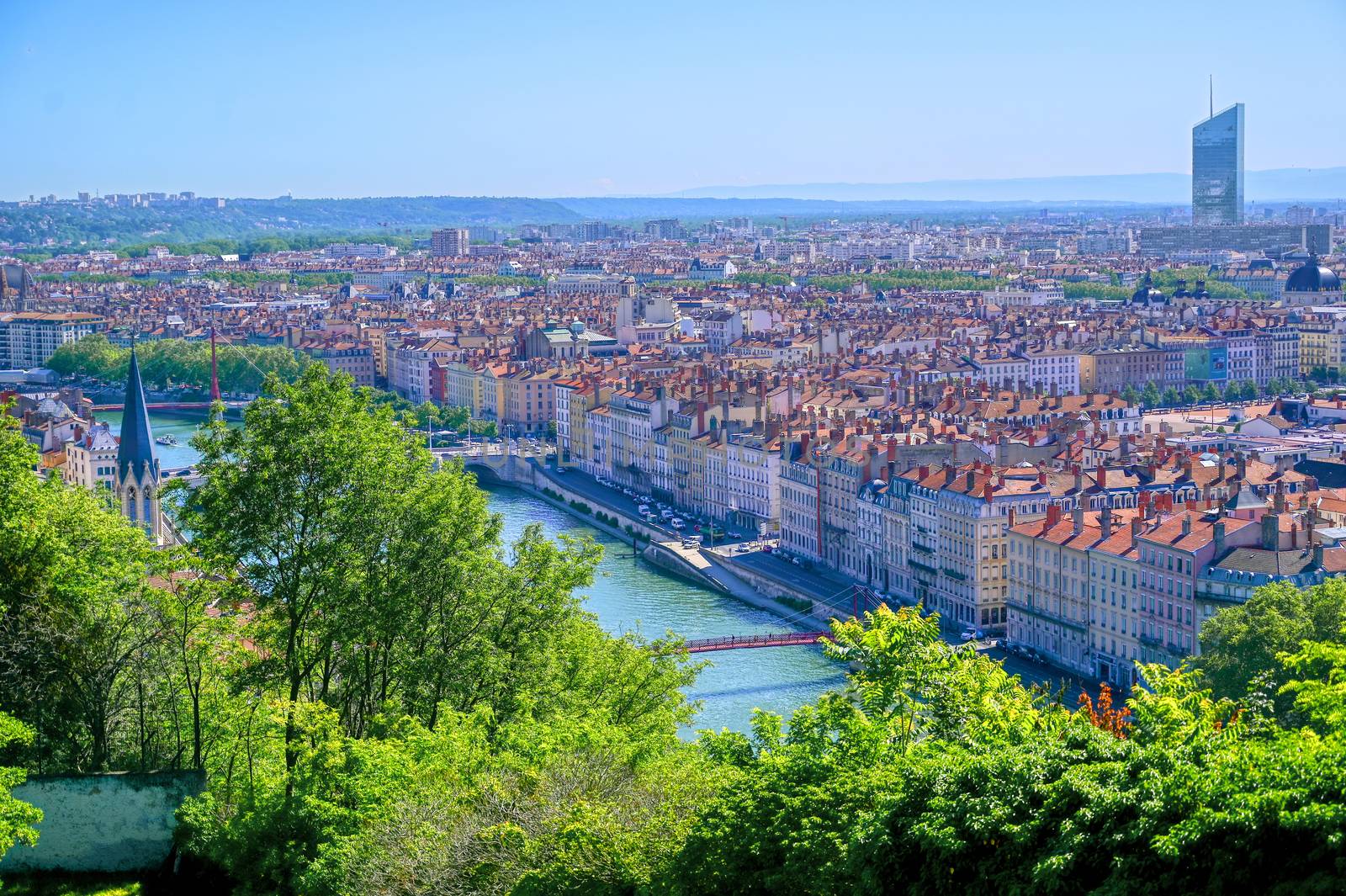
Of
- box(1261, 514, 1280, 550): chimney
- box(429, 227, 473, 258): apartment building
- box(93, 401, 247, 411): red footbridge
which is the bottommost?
box(93, 401, 247, 411): red footbridge

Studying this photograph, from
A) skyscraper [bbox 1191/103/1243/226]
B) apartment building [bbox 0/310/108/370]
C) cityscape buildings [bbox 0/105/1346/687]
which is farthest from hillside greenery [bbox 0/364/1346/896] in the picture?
skyscraper [bbox 1191/103/1243/226]

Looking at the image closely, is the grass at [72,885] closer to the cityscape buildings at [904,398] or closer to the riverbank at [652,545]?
the cityscape buildings at [904,398]

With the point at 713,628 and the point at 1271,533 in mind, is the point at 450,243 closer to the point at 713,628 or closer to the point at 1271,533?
the point at 713,628

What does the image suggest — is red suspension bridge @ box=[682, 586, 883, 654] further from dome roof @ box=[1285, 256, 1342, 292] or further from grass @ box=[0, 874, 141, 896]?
dome roof @ box=[1285, 256, 1342, 292]

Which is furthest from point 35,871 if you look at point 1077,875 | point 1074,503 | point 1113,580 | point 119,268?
point 119,268

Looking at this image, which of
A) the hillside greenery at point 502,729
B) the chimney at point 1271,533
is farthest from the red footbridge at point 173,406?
the hillside greenery at point 502,729

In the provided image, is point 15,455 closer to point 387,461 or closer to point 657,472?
point 387,461

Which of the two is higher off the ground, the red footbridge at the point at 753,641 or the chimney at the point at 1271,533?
the chimney at the point at 1271,533

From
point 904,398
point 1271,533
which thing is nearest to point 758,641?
Answer: point 1271,533
